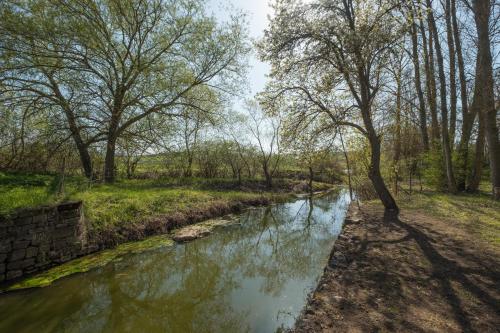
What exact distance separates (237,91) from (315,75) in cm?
565

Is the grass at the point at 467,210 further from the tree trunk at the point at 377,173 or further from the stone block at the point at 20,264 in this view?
the stone block at the point at 20,264

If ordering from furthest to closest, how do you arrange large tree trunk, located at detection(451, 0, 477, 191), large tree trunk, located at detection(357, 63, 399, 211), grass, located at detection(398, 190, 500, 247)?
large tree trunk, located at detection(451, 0, 477, 191), large tree trunk, located at detection(357, 63, 399, 211), grass, located at detection(398, 190, 500, 247)

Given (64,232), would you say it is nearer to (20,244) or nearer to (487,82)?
(20,244)

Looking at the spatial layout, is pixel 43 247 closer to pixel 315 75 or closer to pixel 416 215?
pixel 315 75

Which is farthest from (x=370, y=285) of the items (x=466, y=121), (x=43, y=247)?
(x=466, y=121)

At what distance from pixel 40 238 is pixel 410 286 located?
26.1 feet

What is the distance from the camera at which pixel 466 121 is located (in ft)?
39.1

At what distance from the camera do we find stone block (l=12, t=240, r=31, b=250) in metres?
5.71

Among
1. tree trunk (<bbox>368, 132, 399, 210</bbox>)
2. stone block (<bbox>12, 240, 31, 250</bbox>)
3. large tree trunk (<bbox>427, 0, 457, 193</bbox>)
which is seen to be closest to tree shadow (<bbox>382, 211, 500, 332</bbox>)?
tree trunk (<bbox>368, 132, 399, 210</bbox>)

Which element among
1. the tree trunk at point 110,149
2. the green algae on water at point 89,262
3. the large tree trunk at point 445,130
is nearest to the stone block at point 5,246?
the green algae on water at point 89,262

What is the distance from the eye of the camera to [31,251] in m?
6.01

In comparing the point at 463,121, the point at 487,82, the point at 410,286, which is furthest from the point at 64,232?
the point at 463,121

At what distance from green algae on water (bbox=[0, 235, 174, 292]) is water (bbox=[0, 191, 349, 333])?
0.22m

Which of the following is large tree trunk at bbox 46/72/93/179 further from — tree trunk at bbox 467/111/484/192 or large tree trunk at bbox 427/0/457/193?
tree trunk at bbox 467/111/484/192
